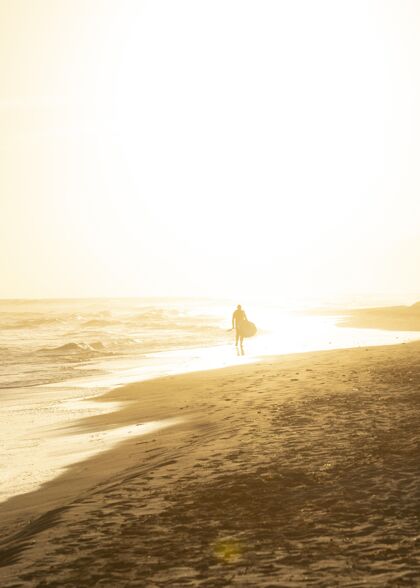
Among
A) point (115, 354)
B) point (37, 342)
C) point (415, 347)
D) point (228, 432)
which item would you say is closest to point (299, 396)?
point (228, 432)

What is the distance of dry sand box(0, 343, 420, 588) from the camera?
5262mm

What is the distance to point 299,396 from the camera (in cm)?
1403

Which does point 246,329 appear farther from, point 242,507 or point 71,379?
point 242,507

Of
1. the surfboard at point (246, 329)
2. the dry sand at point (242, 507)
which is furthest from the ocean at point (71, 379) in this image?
the surfboard at point (246, 329)

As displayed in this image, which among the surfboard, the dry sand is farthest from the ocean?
the surfboard

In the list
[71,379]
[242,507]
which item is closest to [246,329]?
[71,379]

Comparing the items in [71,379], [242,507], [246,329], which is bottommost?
[71,379]

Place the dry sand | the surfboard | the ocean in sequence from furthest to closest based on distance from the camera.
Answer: the surfboard → the ocean → the dry sand

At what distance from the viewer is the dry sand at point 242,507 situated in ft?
17.3

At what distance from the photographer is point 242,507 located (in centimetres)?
676

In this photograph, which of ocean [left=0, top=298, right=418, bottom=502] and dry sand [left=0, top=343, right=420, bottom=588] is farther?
ocean [left=0, top=298, right=418, bottom=502]

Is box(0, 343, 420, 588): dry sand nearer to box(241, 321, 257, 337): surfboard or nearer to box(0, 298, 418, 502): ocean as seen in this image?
box(0, 298, 418, 502): ocean

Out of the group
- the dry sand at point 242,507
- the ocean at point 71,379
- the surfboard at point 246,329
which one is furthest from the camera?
the surfboard at point 246,329

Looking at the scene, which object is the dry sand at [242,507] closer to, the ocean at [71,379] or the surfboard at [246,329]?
the ocean at [71,379]
